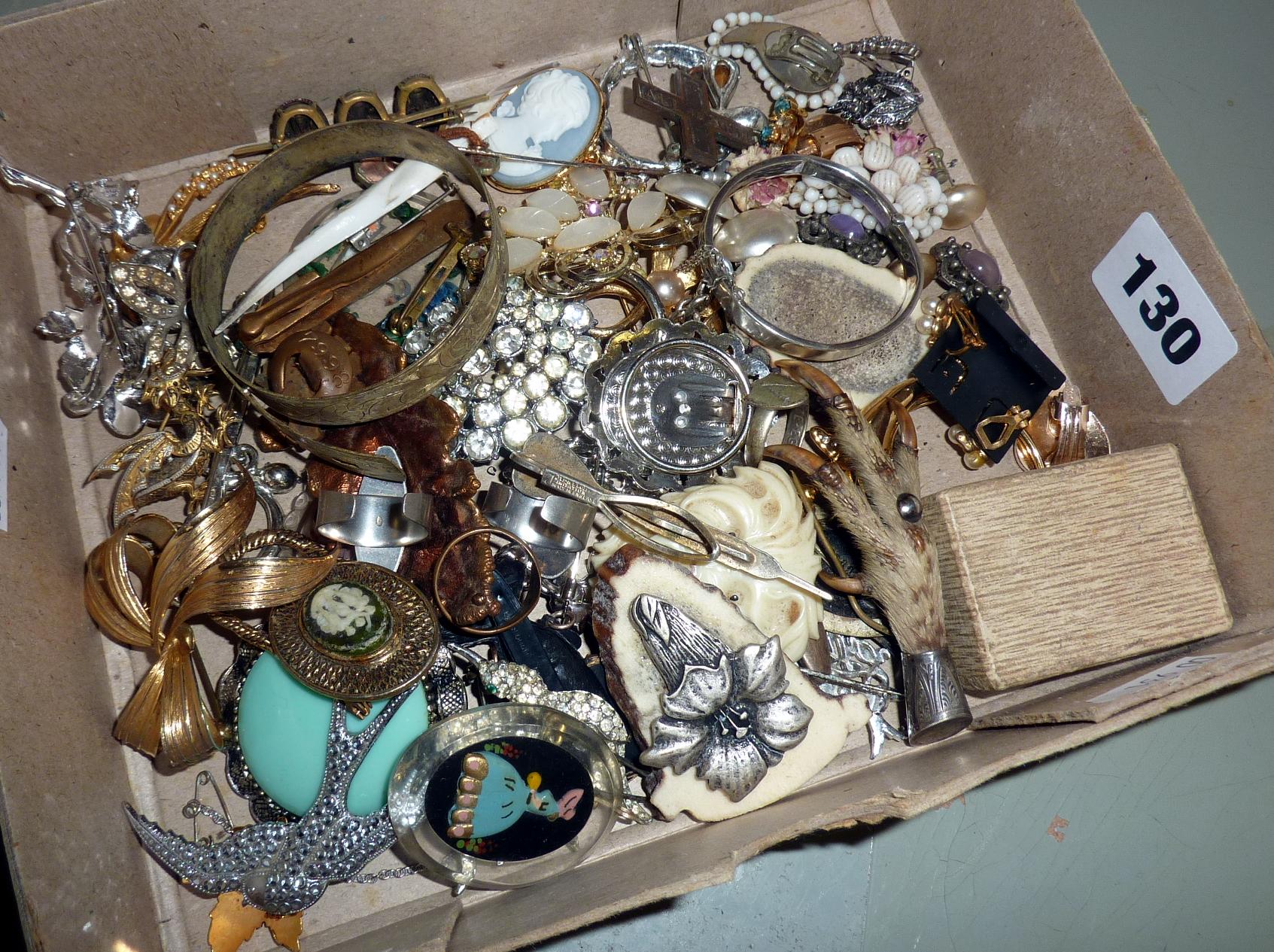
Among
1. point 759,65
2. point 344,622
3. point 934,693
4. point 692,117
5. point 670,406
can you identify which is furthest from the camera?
point 759,65

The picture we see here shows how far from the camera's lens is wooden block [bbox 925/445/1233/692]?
4.01ft

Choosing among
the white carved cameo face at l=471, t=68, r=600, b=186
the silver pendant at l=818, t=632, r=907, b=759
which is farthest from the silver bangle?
the silver pendant at l=818, t=632, r=907, b=759

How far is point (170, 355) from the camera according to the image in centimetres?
133

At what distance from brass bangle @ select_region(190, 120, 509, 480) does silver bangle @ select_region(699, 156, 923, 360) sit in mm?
341

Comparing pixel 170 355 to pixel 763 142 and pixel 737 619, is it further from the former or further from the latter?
pixel 763 142

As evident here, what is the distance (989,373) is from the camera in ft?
4.66

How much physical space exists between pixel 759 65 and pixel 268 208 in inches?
35.1

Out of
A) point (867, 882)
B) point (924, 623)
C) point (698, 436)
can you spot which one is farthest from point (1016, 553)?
point (867, 882)

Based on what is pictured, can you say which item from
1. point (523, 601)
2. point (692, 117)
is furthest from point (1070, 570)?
point (692, 117)

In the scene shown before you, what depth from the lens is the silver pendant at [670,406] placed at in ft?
4.35

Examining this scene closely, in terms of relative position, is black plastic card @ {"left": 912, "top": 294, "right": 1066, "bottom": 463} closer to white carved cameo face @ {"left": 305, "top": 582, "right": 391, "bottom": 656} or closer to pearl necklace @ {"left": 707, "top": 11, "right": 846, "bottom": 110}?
pearl necklace @ {"left": 707, "top": 11, "right": 846, "bottom": 110}

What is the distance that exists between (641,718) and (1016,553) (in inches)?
22.4

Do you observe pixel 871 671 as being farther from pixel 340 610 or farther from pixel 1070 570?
pixel 340 610

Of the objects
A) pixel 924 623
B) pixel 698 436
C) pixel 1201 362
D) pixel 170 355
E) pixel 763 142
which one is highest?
pixel 763 142
